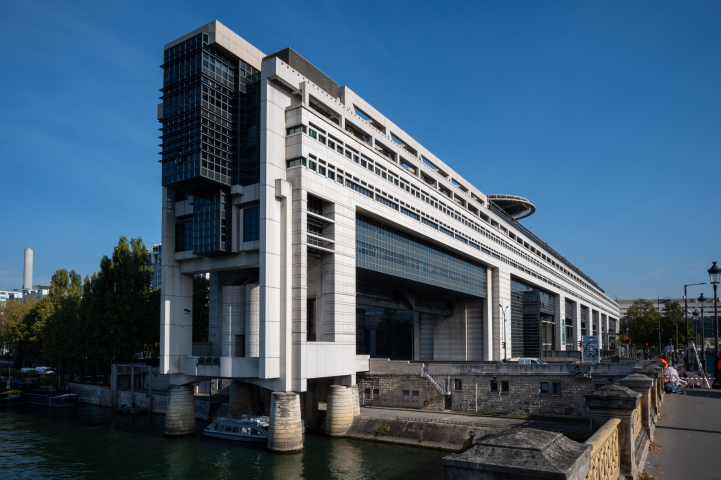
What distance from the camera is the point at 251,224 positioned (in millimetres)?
43125

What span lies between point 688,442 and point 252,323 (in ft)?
116

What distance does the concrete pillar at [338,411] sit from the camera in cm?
4325

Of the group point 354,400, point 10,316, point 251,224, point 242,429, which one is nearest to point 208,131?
point 251,224

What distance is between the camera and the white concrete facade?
1598 inches

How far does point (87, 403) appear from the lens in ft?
227

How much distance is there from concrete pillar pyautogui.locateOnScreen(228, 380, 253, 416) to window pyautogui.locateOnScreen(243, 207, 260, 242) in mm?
17512

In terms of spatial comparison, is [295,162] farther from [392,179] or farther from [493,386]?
[493,386]

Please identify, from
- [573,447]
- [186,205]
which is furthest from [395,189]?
[573,447]

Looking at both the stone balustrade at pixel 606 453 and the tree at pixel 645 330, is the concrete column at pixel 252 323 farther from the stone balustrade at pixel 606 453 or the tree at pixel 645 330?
the tree at pixel 645 330

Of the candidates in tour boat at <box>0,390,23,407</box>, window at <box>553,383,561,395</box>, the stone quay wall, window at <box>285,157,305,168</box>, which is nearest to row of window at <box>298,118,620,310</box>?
window at <box>285,157,305,168</box>

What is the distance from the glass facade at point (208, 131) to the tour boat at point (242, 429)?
565 inches

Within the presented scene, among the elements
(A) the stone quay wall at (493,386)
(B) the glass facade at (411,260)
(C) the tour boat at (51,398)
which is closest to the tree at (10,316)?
(C) the tour boat at (51,398)

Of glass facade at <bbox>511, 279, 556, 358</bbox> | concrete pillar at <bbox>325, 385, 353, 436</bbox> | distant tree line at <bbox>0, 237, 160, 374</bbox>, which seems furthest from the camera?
glass facade at <bbox>511, 279, 556, 358</bbox>

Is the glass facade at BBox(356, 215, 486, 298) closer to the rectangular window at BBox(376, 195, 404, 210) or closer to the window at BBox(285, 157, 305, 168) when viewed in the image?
the rectangular window at BBox(376, 195, 404, 210)
